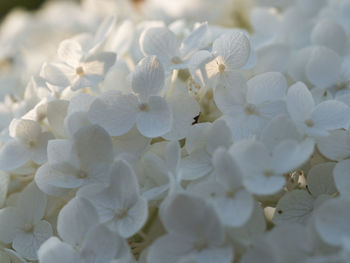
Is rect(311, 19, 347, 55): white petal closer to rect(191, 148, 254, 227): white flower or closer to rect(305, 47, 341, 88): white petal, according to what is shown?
rect(305, 47, 341, 88): white petal

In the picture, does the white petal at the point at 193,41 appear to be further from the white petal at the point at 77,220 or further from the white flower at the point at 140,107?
the white petal at the point at 77,220

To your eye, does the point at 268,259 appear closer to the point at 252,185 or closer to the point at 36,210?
the point at 252,185

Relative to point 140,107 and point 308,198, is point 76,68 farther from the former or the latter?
point 308,198

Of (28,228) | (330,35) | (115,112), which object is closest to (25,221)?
(28,228)

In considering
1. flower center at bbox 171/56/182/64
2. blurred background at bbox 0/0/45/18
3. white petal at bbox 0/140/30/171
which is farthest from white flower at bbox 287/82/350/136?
blurred background at bbox 0/0/45/18

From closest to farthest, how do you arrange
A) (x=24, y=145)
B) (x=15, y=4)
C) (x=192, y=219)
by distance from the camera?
(x=192, y=219) < (x=24, y=145) < (x=15, y=4)

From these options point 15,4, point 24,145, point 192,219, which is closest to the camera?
point 192,219
